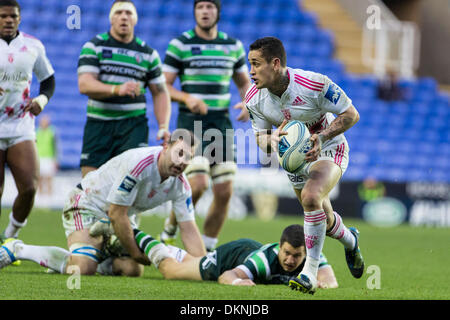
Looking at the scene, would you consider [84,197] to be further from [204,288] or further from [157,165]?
[204,288]

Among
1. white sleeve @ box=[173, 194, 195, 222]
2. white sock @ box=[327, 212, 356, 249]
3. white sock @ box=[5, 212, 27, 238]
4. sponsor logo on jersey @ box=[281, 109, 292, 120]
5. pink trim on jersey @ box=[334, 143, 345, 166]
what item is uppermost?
sponsor logo on jersey @ box=[281, 109, 292, 120]

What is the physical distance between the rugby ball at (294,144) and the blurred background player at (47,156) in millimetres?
10789

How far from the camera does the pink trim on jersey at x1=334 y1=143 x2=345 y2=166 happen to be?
5539 mm

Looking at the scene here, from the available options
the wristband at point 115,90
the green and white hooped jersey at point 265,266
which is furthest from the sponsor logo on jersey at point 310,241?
the wristband at point 115,90

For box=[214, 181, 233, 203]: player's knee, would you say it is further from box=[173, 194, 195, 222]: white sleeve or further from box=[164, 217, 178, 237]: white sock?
box=[173, 194, 195, 222]: white sleeve

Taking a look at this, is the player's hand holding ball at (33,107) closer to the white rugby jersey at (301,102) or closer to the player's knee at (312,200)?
the white rugby jersey at (301,102)

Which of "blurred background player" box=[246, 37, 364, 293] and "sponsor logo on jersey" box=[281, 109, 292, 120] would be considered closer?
"blurred background player" box=[246, 37, 364, 293]

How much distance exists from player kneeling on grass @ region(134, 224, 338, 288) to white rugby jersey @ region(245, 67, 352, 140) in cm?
80

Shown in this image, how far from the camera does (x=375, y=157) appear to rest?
17.8 m

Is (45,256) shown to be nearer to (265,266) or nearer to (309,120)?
(265,266)

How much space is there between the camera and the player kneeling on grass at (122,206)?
5.77m

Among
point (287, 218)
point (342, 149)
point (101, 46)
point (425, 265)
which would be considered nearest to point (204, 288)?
point (342, 149)

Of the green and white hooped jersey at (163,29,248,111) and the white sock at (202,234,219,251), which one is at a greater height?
the green and white hooped jersey at (163,29,248,111)

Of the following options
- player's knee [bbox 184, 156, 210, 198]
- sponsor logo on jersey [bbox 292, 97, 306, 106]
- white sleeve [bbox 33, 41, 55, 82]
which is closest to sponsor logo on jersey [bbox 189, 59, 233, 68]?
player's knee [bbox 184, 156, 210, 198]
